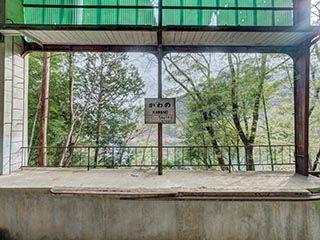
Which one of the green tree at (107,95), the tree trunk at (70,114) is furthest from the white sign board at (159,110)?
A: the tree trunk at (70,114)

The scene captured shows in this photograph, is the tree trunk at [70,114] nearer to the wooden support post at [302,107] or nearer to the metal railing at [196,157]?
the metal railing at [196,157]

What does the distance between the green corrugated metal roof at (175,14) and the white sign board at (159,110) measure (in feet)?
5.29

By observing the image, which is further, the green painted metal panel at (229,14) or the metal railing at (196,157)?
the metal railing at (196,157)

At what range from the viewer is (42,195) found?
3570 millimetres

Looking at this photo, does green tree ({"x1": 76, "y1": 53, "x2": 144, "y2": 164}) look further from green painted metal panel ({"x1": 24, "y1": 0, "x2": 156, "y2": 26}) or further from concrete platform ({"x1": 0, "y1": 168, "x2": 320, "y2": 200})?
green painted metal panel ({"x1": 24, "y1": 0, "x2": 156, "y2": 26})

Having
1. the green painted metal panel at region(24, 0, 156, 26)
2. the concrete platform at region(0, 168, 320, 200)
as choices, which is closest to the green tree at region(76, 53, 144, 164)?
the concrete platform at region(0, 168, 320, 200)

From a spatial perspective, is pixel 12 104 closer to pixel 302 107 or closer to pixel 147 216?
pixel 147 216

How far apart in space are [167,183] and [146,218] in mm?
752

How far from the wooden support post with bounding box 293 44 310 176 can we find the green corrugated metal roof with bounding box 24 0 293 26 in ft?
2.67

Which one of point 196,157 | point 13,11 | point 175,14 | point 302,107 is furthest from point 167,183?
point 196,157

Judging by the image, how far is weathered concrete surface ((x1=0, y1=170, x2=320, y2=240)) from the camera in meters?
3.42

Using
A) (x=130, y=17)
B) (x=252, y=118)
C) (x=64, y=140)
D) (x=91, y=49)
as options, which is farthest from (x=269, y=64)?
(x=64, y=140)

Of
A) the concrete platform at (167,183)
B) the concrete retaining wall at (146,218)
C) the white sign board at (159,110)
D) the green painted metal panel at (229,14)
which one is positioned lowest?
the concrete retaining wall at (146,218)

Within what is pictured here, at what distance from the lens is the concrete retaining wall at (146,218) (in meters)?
3.42
